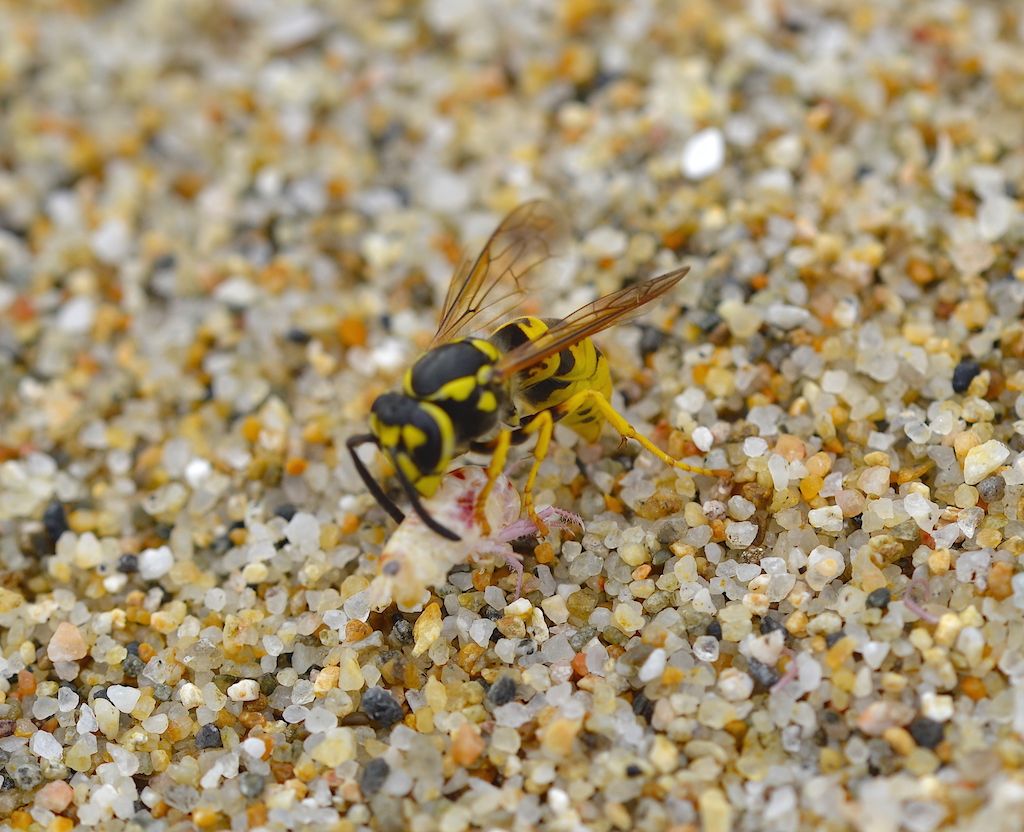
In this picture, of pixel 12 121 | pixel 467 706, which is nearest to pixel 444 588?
pixel 467 706

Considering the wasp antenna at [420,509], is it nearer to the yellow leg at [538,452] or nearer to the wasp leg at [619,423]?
the yellow leg at [538,452]

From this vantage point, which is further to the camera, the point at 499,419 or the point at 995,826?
the point at 499,419

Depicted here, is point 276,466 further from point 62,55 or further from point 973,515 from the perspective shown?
point 62,55

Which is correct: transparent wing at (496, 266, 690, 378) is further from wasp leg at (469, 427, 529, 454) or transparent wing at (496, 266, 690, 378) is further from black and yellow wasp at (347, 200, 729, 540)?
wasp leg at (469, 427, 529, 454)

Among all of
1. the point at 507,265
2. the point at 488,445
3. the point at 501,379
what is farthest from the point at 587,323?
the point at 507,265

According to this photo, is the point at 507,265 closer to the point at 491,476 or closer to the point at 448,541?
the point at 491,476

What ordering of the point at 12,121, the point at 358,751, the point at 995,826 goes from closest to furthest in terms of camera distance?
the point at 995,826
the point at 358,751
the point at 12,121

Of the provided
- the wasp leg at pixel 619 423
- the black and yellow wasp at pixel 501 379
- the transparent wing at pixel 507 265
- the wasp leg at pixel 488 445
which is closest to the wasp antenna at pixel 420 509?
the black and yellow wasp at pixel 501 379
